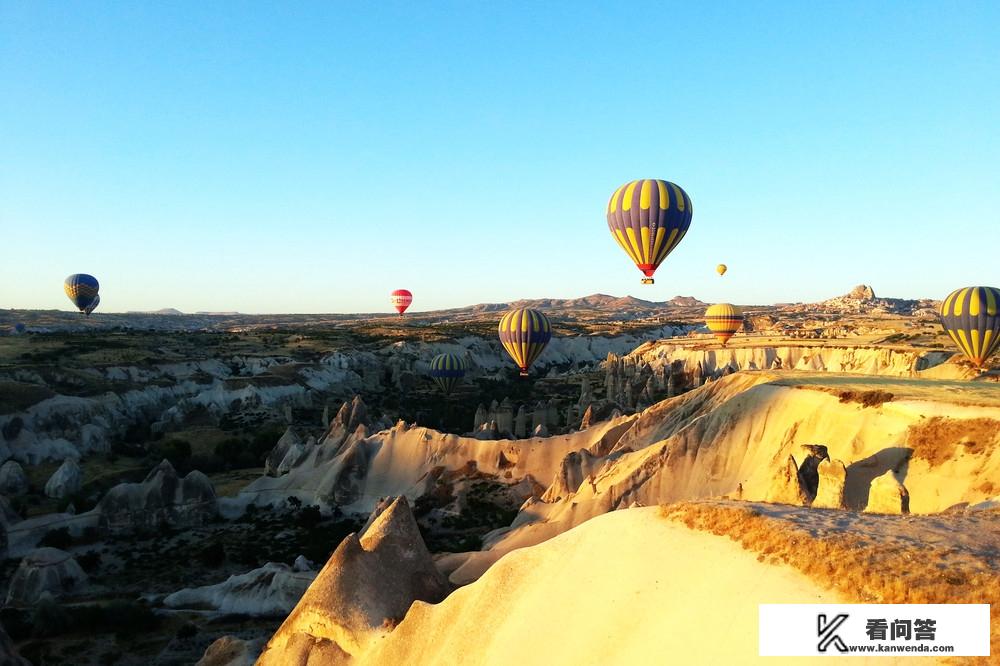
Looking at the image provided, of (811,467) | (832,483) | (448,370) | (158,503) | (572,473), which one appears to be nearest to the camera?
(832,483)

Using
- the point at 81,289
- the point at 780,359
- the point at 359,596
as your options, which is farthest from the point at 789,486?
the point at 81,289

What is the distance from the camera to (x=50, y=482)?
3959cm

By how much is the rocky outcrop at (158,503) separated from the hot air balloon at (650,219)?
97.8 feet

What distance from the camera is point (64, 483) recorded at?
39344 millimetres

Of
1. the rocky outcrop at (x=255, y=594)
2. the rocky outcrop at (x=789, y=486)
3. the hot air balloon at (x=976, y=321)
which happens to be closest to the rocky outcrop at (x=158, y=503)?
the rocky outcrop at (x=255, y=594)

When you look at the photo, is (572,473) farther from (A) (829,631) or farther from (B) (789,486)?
(A) (829,631)

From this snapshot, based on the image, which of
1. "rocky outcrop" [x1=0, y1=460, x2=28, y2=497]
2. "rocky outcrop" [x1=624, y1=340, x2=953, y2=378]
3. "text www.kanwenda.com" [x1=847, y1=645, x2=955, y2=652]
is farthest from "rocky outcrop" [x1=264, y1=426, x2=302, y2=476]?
"text www.kanwenda.com" [x1=847, y1=645, x2=955, y2=652]

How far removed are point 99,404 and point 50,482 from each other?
57.8ft

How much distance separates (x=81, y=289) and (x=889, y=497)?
5103 inches

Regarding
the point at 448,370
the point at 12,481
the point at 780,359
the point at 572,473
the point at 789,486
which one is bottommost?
the point at 12,481

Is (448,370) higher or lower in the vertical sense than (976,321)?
lower

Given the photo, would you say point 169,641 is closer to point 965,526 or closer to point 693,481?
point 693,481

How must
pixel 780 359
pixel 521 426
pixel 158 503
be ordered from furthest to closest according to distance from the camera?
pixel 780 359, pixel 521 426, pixel 158 503

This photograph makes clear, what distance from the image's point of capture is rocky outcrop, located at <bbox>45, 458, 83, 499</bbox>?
1545 inches
